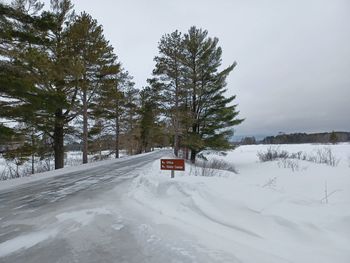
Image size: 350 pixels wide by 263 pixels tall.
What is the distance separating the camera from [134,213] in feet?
18.7

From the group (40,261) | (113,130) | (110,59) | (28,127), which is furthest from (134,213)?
(113,130)

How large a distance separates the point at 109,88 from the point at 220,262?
60.9 ft

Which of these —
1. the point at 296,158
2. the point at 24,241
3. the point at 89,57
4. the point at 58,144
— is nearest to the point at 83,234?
the point at 24,241

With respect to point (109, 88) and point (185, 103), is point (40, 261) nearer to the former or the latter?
point (109, 88)

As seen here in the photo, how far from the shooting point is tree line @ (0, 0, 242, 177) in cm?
1198

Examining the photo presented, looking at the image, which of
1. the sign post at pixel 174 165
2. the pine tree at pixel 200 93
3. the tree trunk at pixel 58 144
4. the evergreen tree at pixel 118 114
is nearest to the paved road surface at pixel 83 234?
the sign post at pixel 174 165

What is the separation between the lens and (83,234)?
447 cm

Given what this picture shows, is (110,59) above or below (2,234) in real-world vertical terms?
above

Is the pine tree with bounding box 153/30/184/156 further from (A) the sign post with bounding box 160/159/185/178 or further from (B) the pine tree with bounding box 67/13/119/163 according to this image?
(A) the sign post with bounding box 160/159/185/178

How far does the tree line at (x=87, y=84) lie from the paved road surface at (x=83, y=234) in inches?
218

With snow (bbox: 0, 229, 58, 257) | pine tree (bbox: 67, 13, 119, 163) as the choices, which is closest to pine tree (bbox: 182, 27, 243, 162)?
pine tree (bbox: 67, 13, 119, 163)

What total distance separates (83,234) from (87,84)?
612 inches

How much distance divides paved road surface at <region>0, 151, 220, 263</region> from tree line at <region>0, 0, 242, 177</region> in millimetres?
5539

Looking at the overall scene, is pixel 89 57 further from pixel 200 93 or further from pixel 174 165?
pixel 174 165
